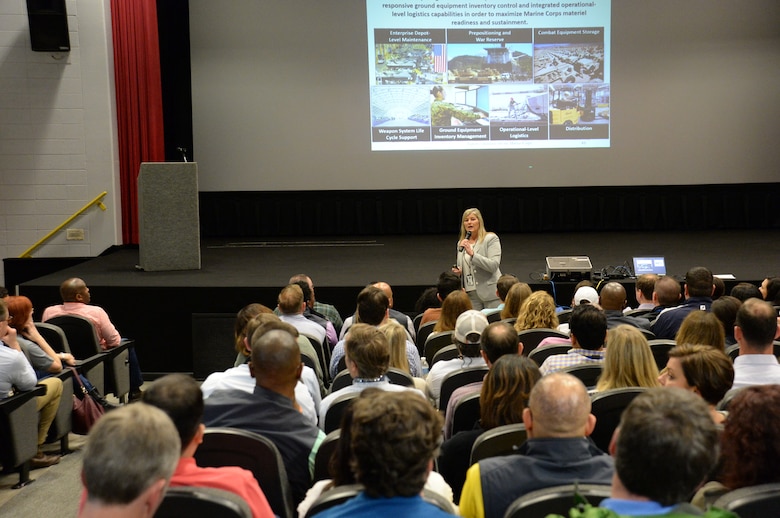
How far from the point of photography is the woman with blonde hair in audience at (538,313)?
4.70m

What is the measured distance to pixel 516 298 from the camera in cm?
521

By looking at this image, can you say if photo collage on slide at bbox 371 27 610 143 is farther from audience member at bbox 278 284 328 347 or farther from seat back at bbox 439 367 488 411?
seat back at bbox 439 367 488 411

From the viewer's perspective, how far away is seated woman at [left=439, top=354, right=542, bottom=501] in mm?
2816

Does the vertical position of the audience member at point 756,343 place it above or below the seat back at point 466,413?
above

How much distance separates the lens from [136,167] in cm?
1081

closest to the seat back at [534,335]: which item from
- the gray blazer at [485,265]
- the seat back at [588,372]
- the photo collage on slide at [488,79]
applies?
the seat back at [588,372]

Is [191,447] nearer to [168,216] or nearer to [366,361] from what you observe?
[366,361]

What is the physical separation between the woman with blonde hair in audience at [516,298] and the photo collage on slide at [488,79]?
6226 mm

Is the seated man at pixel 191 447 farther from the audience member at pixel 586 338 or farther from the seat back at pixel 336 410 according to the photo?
the audience member at pixel 586 338

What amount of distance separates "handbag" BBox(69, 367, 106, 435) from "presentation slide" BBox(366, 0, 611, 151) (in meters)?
6.85

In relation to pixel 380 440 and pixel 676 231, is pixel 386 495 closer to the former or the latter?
pixel 380 440

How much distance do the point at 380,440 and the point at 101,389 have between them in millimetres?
4496

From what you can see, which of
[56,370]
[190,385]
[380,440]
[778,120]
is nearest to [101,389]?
[56,370]

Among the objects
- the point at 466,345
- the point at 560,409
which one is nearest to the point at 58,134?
the point at 466,345
